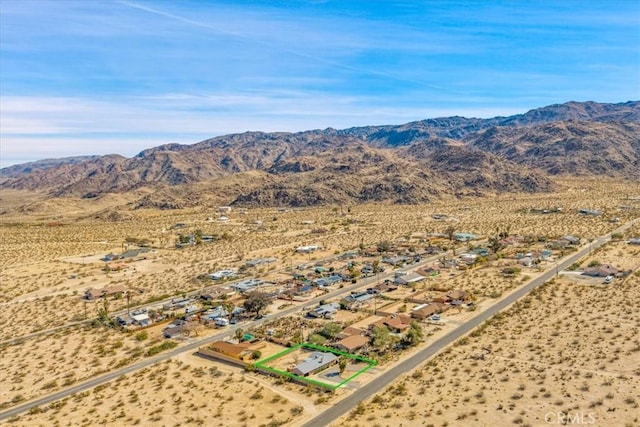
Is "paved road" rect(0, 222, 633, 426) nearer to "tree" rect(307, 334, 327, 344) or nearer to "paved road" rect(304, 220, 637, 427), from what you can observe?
"paved road" rect(304, 220, 637, 427)

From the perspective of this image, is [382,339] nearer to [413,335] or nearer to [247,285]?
[413,335]

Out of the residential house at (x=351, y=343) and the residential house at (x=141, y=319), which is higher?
the residential house at (x=351, y=343)

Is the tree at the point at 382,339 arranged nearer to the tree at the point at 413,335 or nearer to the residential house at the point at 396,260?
the tree at the point at 413,335

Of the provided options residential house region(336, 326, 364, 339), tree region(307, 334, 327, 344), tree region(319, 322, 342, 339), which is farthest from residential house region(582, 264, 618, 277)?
tree region(307, 334, 327, 344)

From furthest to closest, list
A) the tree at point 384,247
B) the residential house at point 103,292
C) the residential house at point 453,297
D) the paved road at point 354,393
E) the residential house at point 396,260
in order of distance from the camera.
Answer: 1. the tree at point 384,247
2. the residential house at point 396,260
3. the residential house at point 103,292
4. the residential house at point 453,297
5. the paved road at point 354,393

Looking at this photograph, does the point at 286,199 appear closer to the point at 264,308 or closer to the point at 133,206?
the point at 133,206

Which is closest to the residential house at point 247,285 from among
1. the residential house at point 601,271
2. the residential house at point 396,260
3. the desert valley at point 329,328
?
the desert valley at point 329,328

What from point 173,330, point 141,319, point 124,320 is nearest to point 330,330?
point 173,330
